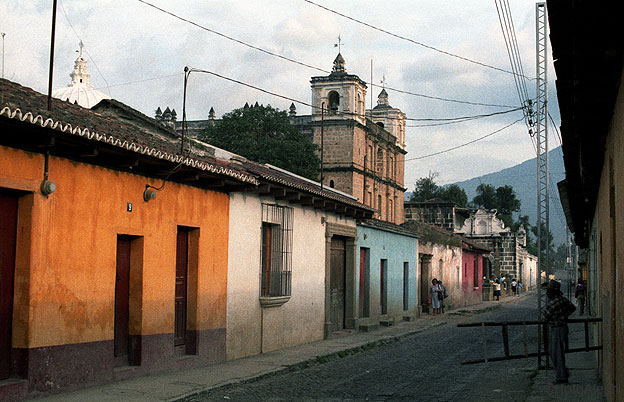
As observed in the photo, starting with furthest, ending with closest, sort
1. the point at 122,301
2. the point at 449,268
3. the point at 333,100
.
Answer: the point at 333,100 < the point at 449,268 < the point at 122,301

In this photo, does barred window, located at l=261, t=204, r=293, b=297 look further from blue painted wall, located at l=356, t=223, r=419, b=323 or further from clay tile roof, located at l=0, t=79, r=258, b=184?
blue painted wall, located at l=356, t=223, r=419, b=323

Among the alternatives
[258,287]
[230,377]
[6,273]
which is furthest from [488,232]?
[6,273]

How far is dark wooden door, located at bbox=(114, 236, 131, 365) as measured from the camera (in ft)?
36.1

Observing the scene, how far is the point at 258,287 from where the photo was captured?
592 inches

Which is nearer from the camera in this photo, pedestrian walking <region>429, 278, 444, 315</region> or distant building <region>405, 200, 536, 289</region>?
pedestrian walking <region>429, 278, 444, 315</region>

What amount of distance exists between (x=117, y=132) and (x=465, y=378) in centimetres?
658

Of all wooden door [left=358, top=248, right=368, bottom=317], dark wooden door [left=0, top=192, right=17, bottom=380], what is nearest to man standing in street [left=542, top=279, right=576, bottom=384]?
dark wooden door [left=0, top=192, right=17, bottom=380]

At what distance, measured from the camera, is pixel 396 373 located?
Result: 12.7 meters

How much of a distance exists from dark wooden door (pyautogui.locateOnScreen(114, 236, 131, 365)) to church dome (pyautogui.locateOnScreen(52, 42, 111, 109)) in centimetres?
2268

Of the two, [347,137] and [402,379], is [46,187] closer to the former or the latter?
[402,379]

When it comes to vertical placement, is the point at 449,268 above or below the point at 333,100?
below

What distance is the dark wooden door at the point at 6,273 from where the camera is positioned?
8758mm

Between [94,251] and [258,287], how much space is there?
5.33m

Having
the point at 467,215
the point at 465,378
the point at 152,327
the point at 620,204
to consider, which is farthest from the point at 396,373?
the point at 467,215
